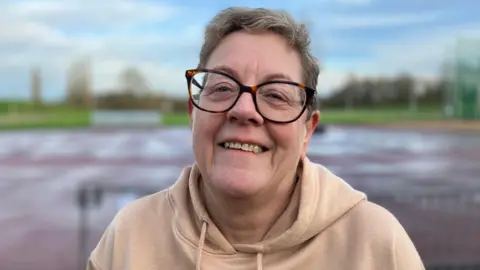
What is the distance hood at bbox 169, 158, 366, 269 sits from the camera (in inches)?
63.9

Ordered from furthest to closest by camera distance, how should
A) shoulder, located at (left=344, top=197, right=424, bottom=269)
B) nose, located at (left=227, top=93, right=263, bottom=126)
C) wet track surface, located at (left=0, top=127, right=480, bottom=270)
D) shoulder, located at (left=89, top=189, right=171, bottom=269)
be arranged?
1. wet track surface, located at (left=0, top=127, right=480, bottom=270)
2. shoulder, located at (left=89, top=189, right=171, bottom=269)
3. shoulder, located at (left=344, top=197, right=424, bottom=269)
4. nose, located at (left=227, top=93, right=263, bottom=126)

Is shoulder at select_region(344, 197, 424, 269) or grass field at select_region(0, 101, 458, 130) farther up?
shoulder at select_region(344, 197, 424, 269)

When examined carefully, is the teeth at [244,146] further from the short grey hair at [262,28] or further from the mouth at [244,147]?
the short grey hair at [262,28]

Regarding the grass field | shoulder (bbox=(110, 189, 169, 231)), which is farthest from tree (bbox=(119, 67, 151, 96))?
shoulder (bbox=(110, 189, 169, 231))

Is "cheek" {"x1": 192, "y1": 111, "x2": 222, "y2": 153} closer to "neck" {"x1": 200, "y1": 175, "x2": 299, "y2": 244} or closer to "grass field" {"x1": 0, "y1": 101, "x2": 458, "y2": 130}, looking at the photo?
"neck" {"x1": 200, "y1": 175, "x2": 299, "y2": 244}

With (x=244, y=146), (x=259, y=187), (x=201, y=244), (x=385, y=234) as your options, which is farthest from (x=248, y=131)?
(x=385, y=234)

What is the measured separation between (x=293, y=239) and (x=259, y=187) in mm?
197

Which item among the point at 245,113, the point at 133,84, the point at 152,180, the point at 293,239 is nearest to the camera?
the point at 245,113

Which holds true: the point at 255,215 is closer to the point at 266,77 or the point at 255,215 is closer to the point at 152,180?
the point at 266,77

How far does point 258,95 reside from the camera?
5.00ft

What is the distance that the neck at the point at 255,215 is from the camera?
164cm

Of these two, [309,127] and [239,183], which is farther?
[309,127]

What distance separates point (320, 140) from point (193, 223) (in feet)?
81.5

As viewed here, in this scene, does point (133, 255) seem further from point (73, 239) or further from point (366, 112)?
point (366, 112)
